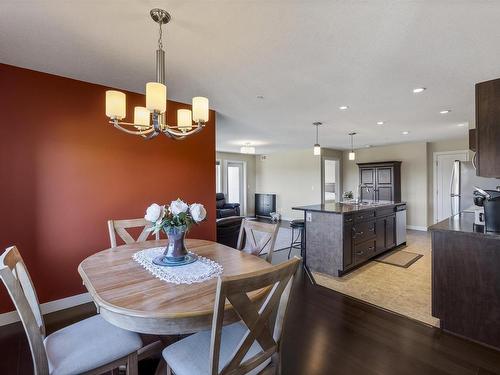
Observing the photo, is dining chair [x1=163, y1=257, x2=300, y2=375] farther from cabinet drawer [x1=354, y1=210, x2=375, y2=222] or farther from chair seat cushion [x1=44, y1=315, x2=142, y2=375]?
cabinet drawer [x1=354, y1=210, x2=375, y2=222]

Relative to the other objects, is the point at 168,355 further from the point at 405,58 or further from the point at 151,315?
the point at 405,58

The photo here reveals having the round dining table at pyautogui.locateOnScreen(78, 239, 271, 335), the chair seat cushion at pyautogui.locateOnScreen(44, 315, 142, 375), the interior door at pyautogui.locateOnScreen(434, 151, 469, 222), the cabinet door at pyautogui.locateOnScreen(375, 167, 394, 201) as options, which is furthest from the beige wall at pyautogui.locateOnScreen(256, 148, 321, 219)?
the chair seat cushion at pyautogui.locateOnScreen(44, 315, 142, 375)

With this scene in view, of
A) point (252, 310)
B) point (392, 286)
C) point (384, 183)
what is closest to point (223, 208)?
point (384, 183)

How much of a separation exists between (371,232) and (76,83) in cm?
449

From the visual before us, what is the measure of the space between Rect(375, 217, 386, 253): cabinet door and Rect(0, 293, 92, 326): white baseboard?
4220 millimetres

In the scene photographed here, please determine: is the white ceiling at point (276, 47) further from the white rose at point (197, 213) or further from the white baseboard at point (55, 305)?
the white baseboard at point (55, 305)

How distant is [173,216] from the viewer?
1706 millimetres

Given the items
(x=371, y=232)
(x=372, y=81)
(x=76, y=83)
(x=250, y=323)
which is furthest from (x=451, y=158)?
(x=76, y=83)

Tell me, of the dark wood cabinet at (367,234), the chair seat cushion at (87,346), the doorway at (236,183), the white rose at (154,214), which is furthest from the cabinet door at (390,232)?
the doorway at (236,183)

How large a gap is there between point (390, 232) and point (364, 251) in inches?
43.5

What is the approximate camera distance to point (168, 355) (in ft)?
4.15

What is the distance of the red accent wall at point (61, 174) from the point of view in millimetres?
2406

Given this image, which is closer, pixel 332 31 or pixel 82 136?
pixel 332 31

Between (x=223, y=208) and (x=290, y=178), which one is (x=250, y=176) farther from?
(x=223, y=208)
